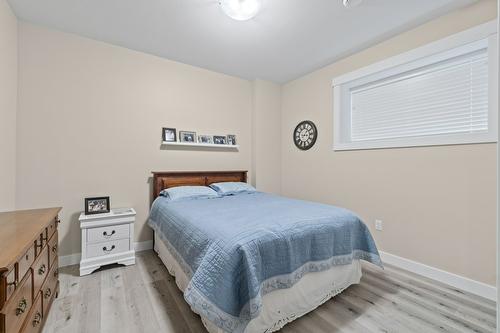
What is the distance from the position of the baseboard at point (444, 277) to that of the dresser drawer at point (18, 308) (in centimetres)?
316

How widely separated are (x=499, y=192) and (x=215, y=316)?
1393mm

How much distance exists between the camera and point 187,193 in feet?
9.18

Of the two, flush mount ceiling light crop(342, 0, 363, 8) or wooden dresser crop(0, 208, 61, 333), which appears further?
flush mount ceiling light crop(342, 0, 363, 8)

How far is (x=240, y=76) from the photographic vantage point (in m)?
3.80

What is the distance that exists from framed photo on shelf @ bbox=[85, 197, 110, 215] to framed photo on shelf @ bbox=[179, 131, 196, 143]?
1.25 metres

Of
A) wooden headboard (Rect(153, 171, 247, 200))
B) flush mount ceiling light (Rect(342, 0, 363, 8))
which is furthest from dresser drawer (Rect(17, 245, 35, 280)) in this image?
flush mount ceiling light (Rect(342, 0, 363, 8))

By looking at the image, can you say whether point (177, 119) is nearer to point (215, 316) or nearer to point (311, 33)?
point (311, 33)

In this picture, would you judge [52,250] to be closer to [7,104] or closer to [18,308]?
[18,308]


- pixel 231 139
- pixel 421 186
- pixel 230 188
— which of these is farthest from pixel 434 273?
pixel 231 139

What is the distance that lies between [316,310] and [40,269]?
1975 millimetres

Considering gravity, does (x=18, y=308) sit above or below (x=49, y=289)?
above

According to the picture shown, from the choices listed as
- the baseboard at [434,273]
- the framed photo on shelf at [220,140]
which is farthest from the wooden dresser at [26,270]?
the framed photo on shelf at [220,140]

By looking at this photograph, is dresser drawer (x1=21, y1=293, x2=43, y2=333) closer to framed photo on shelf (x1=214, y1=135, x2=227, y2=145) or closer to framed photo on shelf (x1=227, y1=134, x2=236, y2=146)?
framed photo on shelf (x1=214, y1=135, x2=227, y2=145)

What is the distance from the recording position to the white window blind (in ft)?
Answer: 6.83
